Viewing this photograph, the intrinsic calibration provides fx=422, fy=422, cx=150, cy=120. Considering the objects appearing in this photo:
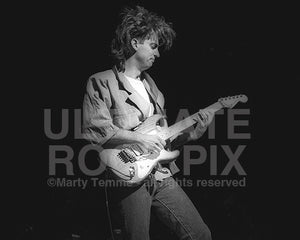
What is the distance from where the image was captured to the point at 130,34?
2.71m

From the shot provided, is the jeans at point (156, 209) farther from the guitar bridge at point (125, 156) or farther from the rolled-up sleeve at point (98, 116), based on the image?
the rolled-up sleeve at point (98, 116)

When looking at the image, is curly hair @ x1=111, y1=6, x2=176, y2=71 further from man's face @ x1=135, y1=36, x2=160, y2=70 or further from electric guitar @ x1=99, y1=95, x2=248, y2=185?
electric guitar @ x1=99, y1=95, x2=248, y2=185

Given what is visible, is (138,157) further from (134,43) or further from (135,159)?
(134,43)

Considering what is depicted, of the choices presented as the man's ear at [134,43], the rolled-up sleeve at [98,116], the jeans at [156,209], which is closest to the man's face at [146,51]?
the man's ear at [134,43]

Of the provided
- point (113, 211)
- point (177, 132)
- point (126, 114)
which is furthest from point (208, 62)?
point (113, 211)

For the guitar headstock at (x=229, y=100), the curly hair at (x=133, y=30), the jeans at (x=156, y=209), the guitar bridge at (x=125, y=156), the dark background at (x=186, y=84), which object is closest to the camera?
the jeans at (x=156, y=209)

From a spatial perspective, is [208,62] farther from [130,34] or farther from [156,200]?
[156,200]

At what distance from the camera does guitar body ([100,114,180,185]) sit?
2.51 meters

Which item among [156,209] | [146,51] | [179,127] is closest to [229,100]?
[179,127]

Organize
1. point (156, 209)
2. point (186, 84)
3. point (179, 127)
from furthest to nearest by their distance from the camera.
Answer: point (186, 84) → point (179, 127) → point (156, 209)

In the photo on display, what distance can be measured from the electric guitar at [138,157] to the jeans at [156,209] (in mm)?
70

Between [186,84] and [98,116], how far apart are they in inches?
61.0

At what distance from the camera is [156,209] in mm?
2637

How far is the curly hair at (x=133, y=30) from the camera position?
270cm
